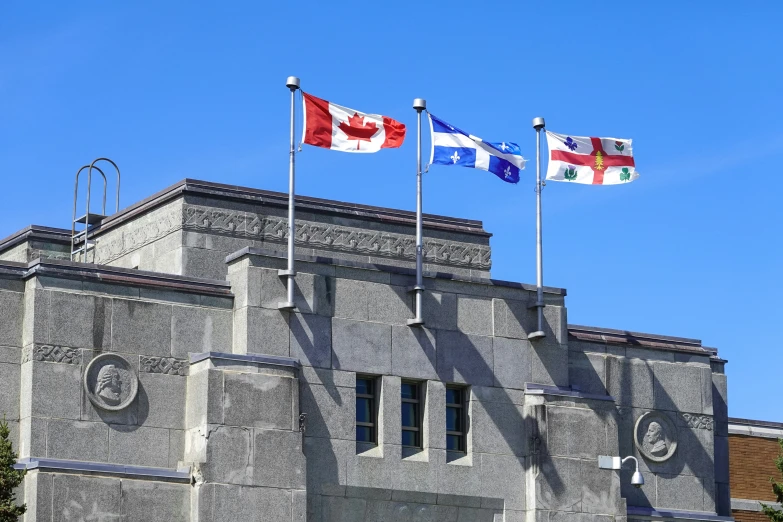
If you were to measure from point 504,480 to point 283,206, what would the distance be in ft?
29.8

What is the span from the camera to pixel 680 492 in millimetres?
41375

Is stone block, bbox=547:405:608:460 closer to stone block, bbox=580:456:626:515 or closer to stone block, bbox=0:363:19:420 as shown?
stone block, bbox=580:456:626:515

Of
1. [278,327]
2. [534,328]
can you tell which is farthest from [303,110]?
[534,328]

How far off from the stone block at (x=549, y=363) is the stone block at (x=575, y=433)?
0.75 meters

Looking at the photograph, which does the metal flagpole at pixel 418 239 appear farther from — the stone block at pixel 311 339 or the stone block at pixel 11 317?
the stone block at pixel 11 317

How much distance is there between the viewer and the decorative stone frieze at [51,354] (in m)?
34.4

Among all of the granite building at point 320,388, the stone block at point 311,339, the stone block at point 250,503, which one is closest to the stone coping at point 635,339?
the granite building at point 320,388

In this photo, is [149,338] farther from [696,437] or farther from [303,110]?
[696,437]

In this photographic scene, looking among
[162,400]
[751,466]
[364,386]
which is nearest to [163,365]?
[162,400]

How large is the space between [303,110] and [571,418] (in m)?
9.19

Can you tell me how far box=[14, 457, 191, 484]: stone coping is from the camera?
3369 centimetres

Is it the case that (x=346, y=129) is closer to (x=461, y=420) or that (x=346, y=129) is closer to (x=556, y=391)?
(x=461, y=420)

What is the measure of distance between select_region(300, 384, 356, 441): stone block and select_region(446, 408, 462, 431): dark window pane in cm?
249

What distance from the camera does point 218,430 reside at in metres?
35.1
